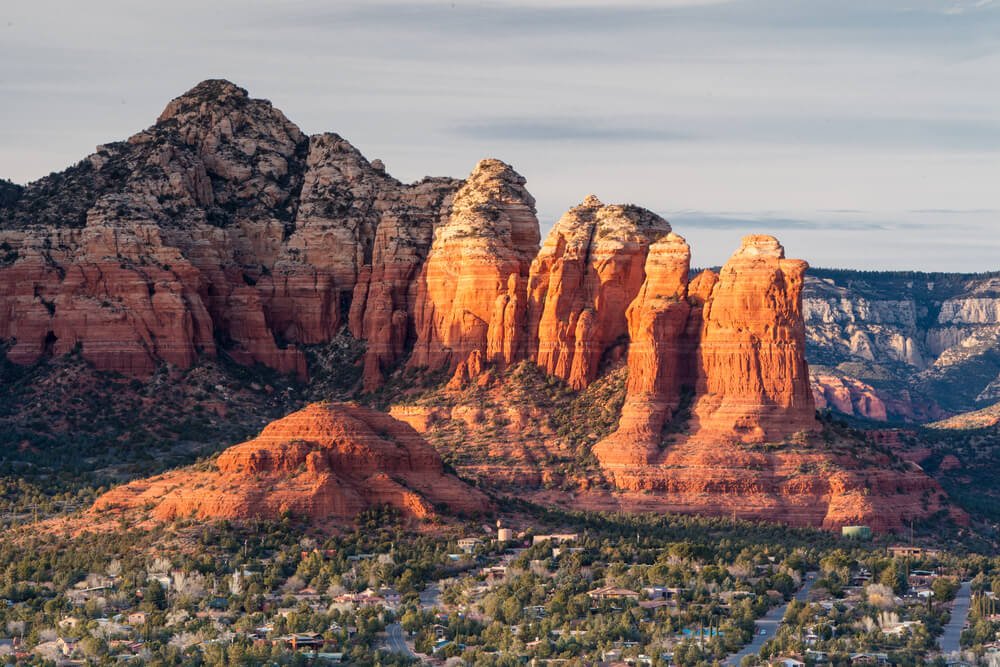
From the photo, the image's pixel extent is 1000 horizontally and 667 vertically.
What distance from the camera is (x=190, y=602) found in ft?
508

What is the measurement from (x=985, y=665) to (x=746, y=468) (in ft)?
184

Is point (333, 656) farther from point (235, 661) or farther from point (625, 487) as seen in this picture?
point (625, 487)

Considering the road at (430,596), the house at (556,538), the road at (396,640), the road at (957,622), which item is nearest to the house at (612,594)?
the road at (430,596)

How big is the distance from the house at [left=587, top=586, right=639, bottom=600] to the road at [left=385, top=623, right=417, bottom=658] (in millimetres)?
11059

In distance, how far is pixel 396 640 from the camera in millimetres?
148000

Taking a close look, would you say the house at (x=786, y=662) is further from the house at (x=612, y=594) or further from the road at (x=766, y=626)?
the house at (x=612, y=594)

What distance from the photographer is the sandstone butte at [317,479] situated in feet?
551

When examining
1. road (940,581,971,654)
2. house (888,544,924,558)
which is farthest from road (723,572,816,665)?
house (888,544,924,558)

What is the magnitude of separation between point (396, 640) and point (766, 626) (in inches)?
737

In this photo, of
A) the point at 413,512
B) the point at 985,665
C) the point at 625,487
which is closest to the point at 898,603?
the point at 985,665

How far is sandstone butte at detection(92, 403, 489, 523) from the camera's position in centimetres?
16800

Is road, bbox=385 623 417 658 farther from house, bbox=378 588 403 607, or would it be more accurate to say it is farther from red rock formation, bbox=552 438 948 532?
red rock formation, bbox=552 438 948 532

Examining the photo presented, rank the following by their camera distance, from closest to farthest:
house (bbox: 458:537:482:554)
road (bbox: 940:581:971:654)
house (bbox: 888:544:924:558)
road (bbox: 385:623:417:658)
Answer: road (bbox: 385:623:417:658) → road (bbox: 940:581:971:654) → house (bbox: 458:537:482:554) → house (bbox: 888:544:924:558)

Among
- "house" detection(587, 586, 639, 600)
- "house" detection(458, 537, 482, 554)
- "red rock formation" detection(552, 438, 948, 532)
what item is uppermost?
"red rock formation" detection(552, 438, 948, 532)
